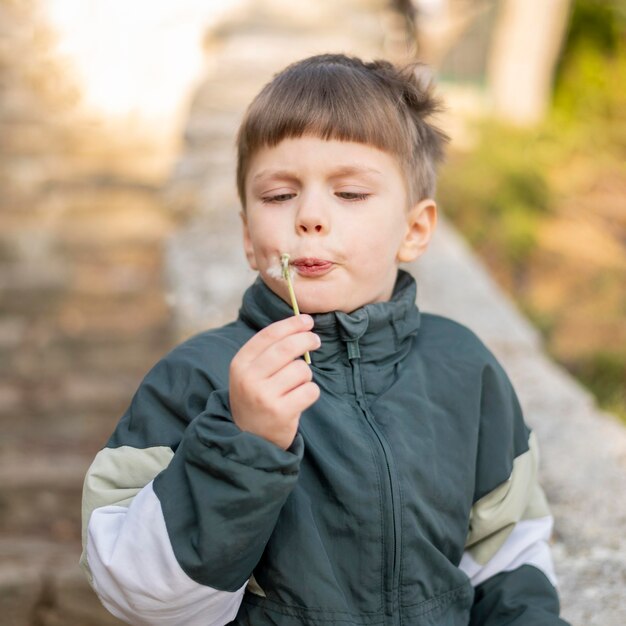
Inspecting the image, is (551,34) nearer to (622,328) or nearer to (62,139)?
(622,328)

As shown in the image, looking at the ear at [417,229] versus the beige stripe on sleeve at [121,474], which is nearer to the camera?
the beige stripe on sleeve at [121,474]

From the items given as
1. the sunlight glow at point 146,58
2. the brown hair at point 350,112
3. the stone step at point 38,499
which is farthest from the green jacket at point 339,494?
the sunlight glow at point 146,58

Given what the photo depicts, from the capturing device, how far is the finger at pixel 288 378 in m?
1.39

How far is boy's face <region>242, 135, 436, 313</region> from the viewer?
174 cm

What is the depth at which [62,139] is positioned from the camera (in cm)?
560

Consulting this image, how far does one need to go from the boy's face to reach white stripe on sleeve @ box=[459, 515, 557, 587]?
1.91ft

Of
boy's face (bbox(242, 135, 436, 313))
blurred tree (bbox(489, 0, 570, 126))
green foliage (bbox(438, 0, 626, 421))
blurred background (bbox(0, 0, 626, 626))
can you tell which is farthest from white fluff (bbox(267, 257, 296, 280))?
blurred tree (bbox(489, 0, 570, 126))

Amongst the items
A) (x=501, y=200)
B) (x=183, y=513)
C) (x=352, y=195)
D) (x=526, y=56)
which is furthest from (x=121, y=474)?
(x=526, y=56)

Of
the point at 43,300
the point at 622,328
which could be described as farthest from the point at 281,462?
the point at 622,328

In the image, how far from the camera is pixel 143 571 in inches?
56.7

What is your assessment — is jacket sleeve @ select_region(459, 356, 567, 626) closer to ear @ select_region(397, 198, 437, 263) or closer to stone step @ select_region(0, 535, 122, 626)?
ear @ select_region(397, 198, 437, 263)

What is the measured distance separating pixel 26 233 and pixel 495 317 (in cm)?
242

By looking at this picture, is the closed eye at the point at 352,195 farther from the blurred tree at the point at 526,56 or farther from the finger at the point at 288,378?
the blurred tree at the point at 526,56

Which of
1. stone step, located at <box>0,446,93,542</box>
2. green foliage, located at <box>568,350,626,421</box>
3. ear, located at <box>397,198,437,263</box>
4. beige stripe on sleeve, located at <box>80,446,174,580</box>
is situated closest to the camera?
beige stripe on sleeve, located at <box>80,446,174,580</box>
